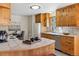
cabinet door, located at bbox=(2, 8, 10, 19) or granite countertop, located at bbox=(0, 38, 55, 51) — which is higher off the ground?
cabinet door, located at bbox=(2, 8, 10, 19)

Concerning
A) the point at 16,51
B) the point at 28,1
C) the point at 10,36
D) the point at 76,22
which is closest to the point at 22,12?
the point at 28,1

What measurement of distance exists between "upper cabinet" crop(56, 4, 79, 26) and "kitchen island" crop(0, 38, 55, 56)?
390 millimetres

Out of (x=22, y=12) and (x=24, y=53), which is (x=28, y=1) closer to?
(x=22, y=12)

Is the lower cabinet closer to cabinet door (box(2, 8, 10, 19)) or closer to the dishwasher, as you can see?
the dishwasher

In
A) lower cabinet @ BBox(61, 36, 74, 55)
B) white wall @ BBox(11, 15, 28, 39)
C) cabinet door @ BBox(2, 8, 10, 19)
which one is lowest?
lower cabinet @ BBox(61, 36, 74, 55)

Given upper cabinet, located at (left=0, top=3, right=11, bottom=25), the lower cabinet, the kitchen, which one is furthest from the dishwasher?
upper cabinet, located at (left=0, top=3, right=11, bottom=25)

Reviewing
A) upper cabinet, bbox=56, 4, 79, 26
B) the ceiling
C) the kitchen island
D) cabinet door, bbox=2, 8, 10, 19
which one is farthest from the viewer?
upper cabinet, bbox=56, 4, 79, 26

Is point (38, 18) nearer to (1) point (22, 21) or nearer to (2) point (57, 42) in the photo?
(1) point (22, 21)

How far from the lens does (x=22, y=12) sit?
213 cm

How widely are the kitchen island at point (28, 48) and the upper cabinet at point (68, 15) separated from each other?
39 cm

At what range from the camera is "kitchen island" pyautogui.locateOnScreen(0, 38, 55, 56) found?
1863 mm

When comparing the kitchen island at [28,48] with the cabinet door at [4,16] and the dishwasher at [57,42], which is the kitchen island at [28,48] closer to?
the dishwasher at [57,42]

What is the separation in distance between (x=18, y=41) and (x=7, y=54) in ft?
1.16

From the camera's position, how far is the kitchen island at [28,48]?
1.86 metres
